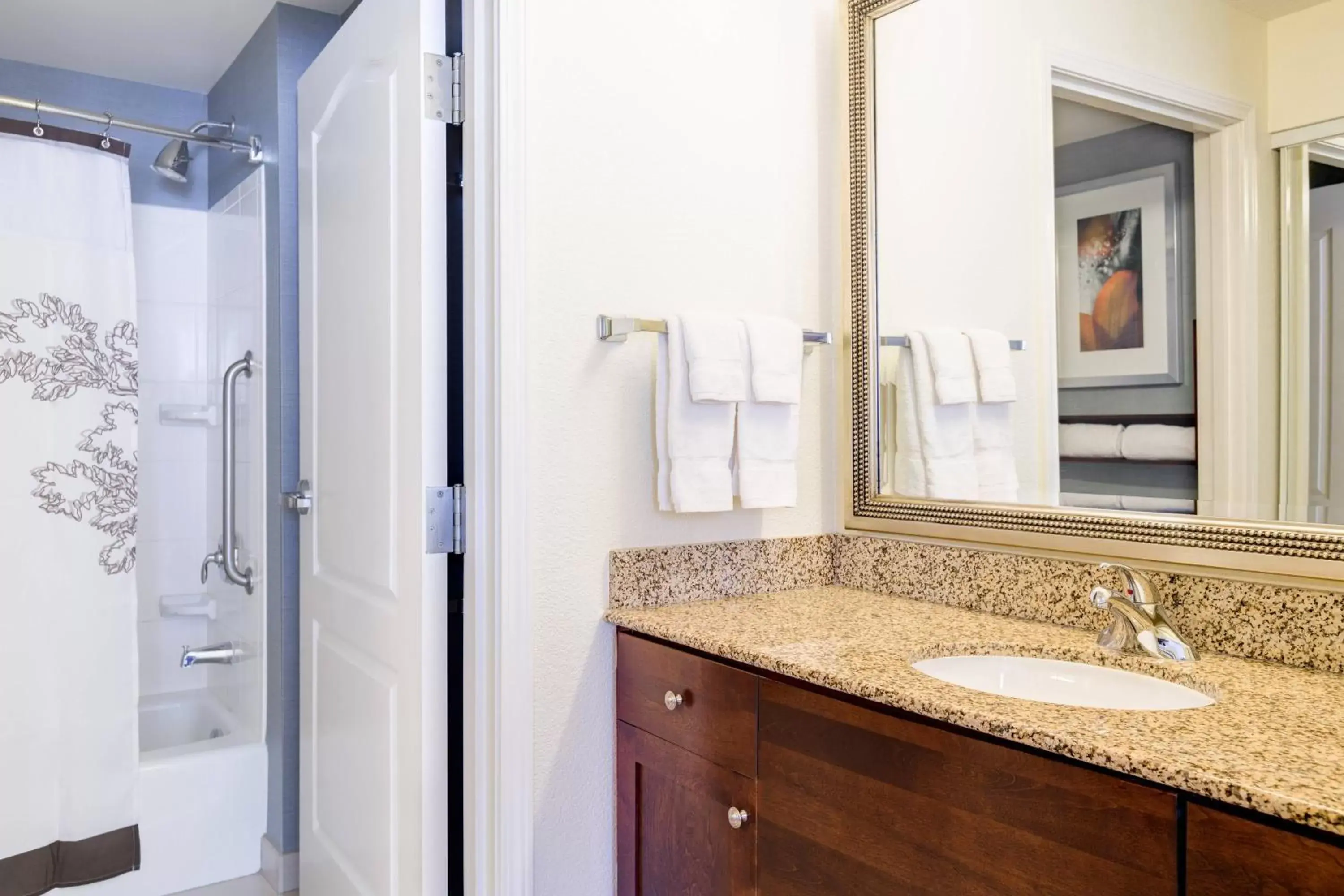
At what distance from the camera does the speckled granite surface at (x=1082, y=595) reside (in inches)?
45.6

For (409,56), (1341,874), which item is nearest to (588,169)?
(409,56)

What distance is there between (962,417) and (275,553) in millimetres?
1773

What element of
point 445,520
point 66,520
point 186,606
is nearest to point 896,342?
point 445,520

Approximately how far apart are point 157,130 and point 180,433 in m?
0.97

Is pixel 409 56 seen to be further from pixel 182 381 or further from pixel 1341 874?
pixel 182 381

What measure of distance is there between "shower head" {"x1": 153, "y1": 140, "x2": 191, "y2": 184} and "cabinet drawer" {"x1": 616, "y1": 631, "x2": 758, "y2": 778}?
2.06m

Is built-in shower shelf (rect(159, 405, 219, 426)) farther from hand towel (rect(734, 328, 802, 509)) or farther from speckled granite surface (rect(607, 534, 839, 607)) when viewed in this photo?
hand towel (rect(734, 328, 802, 509))

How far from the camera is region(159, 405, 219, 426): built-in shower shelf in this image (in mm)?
2912

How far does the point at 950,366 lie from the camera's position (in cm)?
166

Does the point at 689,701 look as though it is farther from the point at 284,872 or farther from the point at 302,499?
the point at 284,872

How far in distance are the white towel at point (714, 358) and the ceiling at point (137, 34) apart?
1434mm

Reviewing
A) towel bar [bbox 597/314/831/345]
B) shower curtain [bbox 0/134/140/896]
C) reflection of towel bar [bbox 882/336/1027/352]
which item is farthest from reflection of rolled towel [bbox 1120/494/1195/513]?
shower curtain [bbox 0/134/140/896]

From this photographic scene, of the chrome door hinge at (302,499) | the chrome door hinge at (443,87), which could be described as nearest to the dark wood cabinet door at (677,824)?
the chrome door hinge at (302,499)

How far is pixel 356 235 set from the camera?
182cm
